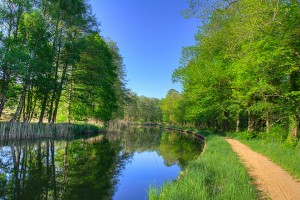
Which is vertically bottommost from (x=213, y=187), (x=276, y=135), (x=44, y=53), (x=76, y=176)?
(x=76, y=176)

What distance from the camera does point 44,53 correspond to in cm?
1892

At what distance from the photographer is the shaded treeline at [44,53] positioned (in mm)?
17016

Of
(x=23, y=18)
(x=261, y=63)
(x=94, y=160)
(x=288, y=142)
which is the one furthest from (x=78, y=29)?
(x=288, y=142)

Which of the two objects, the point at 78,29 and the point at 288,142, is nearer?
the point at 288,142

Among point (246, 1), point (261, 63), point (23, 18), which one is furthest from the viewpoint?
point (23, 18)

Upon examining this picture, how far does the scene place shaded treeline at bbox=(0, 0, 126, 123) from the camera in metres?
17.0

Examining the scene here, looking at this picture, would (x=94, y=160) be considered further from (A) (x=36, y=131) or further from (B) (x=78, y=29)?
(B) (x=78, y=29)

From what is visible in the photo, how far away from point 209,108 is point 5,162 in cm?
2081

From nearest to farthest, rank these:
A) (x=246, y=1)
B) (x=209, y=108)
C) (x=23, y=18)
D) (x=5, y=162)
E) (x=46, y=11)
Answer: (x=246, y=1), (x=5, y=162), (x=23, y=18), (x=46, y=11), (x=209, y=108)

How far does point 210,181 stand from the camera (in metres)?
6.38

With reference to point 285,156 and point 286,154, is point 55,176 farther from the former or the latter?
point 286,154

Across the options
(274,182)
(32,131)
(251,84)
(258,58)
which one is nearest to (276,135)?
Answer: (251,84)

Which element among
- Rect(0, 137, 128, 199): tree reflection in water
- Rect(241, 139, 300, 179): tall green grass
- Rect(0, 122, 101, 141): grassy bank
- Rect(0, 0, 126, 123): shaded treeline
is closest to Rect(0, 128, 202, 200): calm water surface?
Rect(0, 137, 128, 199): tree reflection in water

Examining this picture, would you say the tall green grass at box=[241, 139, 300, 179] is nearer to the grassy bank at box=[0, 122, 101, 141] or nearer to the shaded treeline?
the shaded treeline
